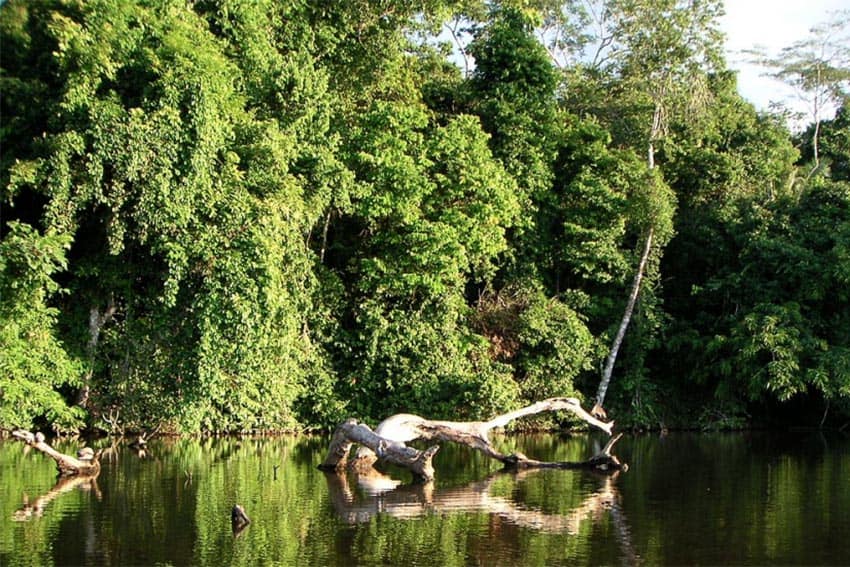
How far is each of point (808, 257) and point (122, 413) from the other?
22036mm

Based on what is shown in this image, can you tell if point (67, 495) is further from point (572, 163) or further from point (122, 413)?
point (572, 163)

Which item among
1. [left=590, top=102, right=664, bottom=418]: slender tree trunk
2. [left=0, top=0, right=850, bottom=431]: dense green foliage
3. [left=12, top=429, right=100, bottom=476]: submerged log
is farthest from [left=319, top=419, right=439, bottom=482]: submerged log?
[left=590, top=102, right=664, bottom=418]: slender tree trunk

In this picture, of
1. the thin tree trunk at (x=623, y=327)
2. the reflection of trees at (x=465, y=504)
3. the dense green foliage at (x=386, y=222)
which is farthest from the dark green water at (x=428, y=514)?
the thin tree trunk at (x=623, y=327)

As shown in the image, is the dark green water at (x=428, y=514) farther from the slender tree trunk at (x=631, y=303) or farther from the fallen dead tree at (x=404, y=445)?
the slender tree trunk at (x=631, y=303)

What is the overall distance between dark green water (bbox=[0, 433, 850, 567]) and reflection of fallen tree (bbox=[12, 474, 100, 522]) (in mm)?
48

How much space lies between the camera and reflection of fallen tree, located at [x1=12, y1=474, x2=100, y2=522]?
13281mm

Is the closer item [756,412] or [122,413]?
[122,413]

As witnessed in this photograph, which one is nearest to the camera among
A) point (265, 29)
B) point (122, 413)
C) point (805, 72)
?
point (122, 413)

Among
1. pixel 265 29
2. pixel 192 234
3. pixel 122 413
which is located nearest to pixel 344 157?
pixel 265 29

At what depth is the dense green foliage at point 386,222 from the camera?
23.3 meters

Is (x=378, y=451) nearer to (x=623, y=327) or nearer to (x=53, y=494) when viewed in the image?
(x=53, y=494)

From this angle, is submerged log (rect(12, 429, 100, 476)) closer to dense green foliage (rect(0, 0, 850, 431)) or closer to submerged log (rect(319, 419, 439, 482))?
submerged log (rect(319, 419, 439, 482))

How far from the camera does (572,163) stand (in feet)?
108

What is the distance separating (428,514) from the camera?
45.0ft
